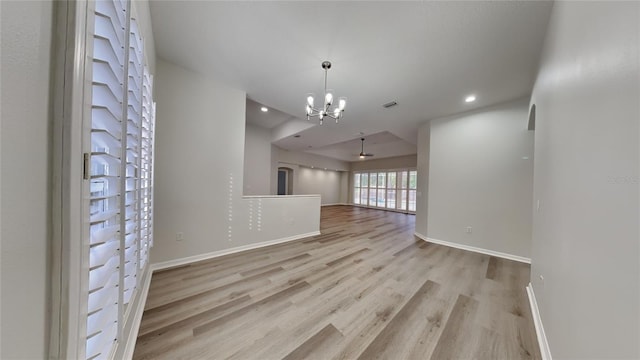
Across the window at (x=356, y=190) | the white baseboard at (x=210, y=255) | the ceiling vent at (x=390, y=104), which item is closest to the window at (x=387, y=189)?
the window at (x=356, y=190)

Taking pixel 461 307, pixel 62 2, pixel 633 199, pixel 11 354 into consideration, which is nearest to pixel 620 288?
pixel 633 199

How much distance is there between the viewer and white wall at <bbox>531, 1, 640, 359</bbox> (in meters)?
0.69

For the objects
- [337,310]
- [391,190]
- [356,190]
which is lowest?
[337,310]

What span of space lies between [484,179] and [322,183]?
7.41m

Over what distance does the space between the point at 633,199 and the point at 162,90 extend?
12.5 ft

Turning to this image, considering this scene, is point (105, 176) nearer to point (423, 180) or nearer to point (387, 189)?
point (423, 180)

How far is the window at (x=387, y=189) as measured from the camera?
8.68 metres

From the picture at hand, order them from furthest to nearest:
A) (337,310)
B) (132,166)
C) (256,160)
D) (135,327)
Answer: (256,160) → (337,310) → (135,327) → (132,166)

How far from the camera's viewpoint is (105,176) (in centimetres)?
75

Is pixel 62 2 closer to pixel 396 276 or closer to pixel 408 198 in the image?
pixel 396 276

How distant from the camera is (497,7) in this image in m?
1.67

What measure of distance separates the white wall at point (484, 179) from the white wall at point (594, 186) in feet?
7.50

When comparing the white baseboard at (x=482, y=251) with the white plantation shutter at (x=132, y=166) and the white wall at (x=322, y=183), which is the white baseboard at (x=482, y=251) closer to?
the white plantation shutter at (x=132, y=166)

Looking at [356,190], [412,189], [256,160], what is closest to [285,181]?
[256,160]
